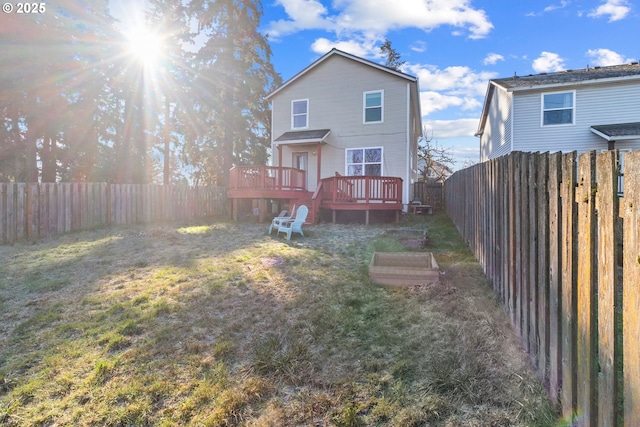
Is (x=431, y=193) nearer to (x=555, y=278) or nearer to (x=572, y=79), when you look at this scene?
(x=572, y=79)

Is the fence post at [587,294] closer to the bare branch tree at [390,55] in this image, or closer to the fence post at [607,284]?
the fence post at [607,284]

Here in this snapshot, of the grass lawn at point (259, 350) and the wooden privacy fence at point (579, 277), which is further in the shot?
the grass lawn at point (259, 350)

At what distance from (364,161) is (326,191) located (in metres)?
3.42

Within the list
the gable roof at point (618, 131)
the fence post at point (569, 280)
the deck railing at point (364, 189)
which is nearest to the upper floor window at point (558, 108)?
the gable roof at point (618, 131)

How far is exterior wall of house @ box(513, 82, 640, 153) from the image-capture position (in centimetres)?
1343

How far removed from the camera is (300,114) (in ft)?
54.6

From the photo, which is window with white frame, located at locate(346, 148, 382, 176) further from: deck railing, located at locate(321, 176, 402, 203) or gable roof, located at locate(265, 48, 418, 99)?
gable roof, located at locate(265, 48, 418, 99)

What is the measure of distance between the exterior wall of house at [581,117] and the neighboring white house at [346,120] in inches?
181

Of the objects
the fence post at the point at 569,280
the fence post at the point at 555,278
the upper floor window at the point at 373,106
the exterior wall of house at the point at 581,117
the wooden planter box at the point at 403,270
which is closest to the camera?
the fence post at the point at 569,280

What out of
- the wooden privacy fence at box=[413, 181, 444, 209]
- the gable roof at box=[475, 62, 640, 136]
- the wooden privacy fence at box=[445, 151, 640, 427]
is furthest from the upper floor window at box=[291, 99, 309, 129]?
the wooden privacy fence at box=[445, 151, 640, 427]

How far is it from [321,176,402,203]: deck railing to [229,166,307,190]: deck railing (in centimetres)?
226

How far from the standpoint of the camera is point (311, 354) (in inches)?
122

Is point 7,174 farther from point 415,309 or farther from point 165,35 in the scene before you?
point 415,309

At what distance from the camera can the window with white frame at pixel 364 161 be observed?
49.9 ft
